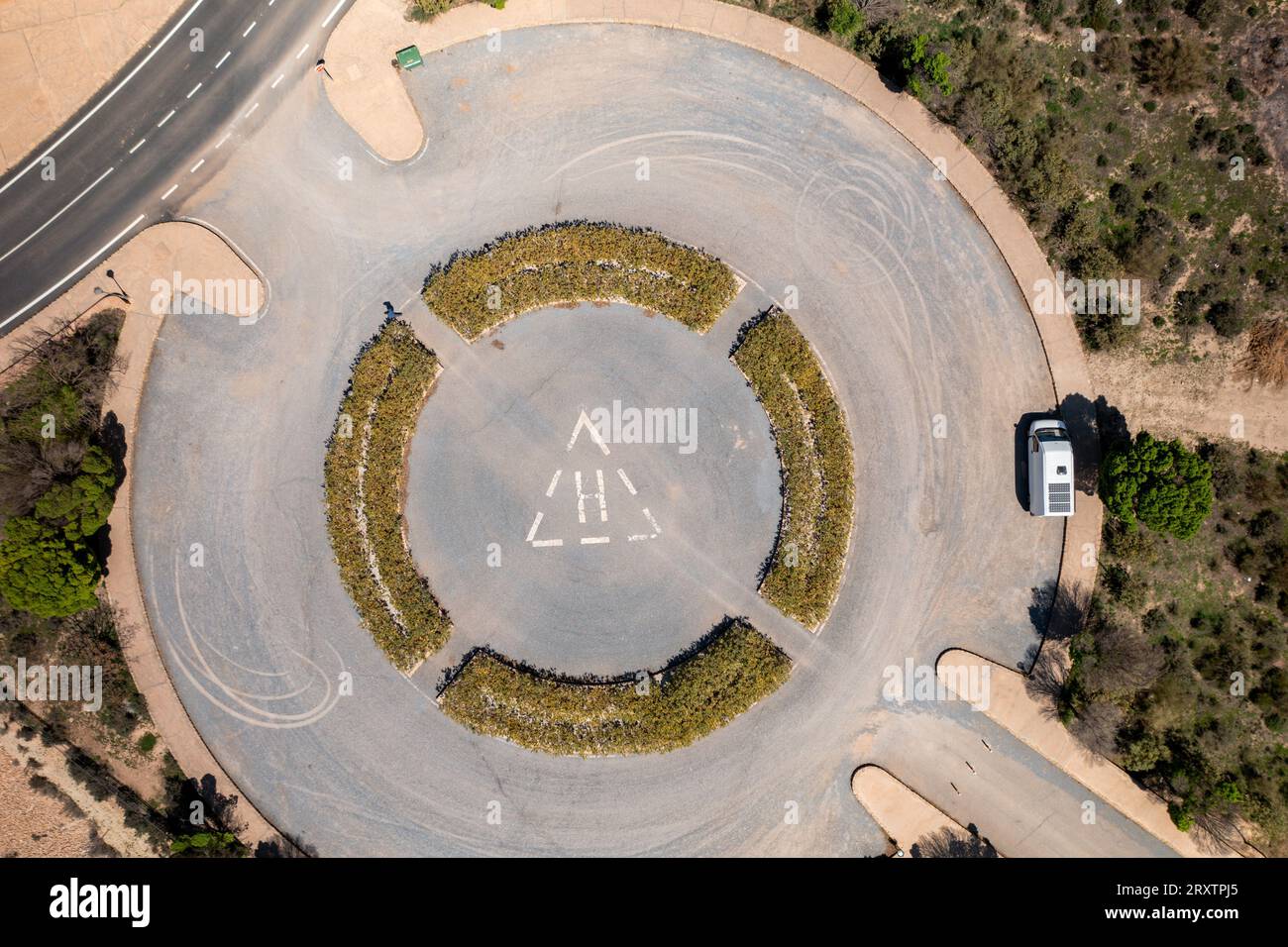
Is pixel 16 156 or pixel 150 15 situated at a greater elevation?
pixel 150 15

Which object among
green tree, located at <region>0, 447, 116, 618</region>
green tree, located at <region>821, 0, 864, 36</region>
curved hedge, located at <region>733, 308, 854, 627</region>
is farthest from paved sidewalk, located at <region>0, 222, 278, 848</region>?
green tree, located at <region>821, 0, 864, 36</region>

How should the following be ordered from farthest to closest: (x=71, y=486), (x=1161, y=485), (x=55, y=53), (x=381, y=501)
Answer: (x=55, y=53) < (x=381, y=501) < (x=71, y=486) < (x=1161, y=485)

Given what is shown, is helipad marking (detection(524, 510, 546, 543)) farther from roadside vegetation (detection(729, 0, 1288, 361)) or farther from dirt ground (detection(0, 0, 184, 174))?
dirt ground (detection(0, 0, 184, 174))

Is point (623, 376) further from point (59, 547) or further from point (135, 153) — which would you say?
point (59, 547)

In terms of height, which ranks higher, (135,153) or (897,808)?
(135,153)

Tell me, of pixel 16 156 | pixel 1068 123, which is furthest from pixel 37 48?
pixel 1068 123

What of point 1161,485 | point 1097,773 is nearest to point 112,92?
point 1161,485
